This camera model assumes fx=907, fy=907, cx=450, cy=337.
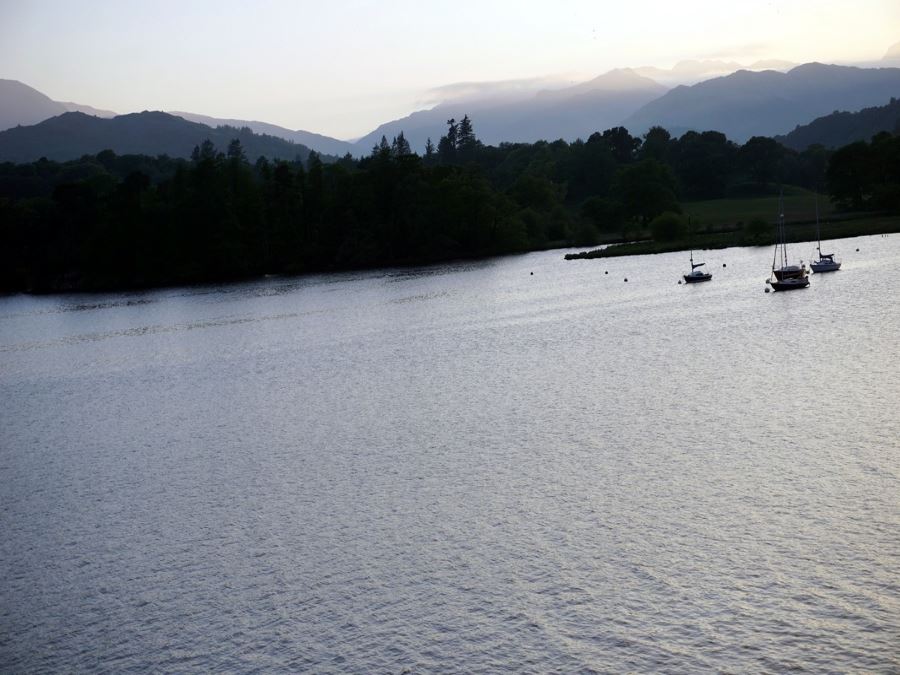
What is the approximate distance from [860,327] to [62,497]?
49.4m

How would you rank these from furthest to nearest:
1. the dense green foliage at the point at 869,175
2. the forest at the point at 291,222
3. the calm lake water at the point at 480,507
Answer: the forest at the point at 291,222
the dense green foliage at the point at 869,175
the calm lake water at the point at 480,507

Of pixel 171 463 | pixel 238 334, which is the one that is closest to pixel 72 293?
pixel 238 334

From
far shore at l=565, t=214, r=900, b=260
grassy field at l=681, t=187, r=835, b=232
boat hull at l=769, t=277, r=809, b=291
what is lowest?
boat hull at l=769, t=277, r=809, b=291

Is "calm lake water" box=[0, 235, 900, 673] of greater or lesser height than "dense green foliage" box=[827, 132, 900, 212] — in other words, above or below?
below

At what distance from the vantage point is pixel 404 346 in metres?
74.2

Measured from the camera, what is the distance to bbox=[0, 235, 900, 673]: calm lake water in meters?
23.2

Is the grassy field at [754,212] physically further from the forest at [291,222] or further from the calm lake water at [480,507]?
the calm lake water at [480,507]

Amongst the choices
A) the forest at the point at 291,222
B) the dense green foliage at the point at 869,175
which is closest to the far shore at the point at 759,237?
the dense green foliage at the point at 869,175

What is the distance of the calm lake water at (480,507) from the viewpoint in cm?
2316

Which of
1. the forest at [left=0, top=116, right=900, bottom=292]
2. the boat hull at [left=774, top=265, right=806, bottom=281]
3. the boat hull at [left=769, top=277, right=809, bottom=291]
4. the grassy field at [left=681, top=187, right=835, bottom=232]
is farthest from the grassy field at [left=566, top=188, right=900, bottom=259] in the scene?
the boat hull at [left=769, top=277, right=809, bottom=291]

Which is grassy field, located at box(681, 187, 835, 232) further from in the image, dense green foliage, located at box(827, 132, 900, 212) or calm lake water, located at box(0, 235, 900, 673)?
calm lake water, located at box(0, 235, 900, 673)

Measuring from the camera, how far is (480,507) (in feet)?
106

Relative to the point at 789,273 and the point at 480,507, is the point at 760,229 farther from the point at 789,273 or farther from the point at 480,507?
the point at 480,507

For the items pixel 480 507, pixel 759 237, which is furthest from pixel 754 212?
pixel 480 507
